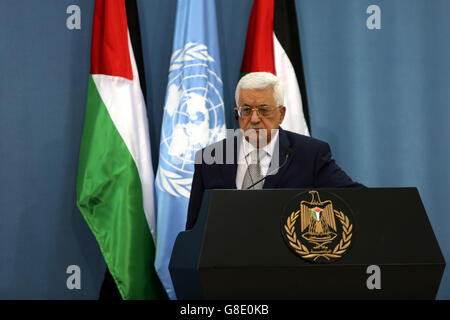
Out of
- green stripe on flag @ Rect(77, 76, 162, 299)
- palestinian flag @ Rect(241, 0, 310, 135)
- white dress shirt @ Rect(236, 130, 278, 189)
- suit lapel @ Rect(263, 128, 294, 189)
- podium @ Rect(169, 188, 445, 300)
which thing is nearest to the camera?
podium @ Rect(169, 188, 445, 300)

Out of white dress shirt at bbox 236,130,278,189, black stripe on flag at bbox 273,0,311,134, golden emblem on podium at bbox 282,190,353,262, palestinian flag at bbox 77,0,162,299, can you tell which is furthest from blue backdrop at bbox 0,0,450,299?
golden emblem on podium at bbox 282,190,353,262

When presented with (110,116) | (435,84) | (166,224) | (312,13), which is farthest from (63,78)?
(435,84)

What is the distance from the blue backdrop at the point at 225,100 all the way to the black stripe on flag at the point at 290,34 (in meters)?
0.16

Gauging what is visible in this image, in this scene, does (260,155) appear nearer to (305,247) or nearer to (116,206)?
(305,247)

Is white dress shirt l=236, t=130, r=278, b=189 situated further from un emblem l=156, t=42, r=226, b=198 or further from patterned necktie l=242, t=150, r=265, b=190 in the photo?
un emblem l=156, t=42, r=226, b=198

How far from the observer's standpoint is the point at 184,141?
3.18 metres

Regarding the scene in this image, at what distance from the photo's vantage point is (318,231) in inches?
54.7

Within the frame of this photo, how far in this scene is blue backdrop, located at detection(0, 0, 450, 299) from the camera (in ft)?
11.4

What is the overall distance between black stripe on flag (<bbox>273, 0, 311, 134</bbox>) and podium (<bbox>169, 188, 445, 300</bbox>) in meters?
2.04

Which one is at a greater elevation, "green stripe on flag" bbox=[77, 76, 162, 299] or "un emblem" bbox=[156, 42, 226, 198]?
"un emblem" bbox=[156, 42, 226, 198]

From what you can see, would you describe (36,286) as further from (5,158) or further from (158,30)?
(158,30)

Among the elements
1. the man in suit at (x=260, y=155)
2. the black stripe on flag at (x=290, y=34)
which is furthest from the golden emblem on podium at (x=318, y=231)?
the black stripe on flag at (x=290, y=34)

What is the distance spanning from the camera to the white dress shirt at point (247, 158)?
6.94 ft

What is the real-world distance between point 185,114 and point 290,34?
92cm
